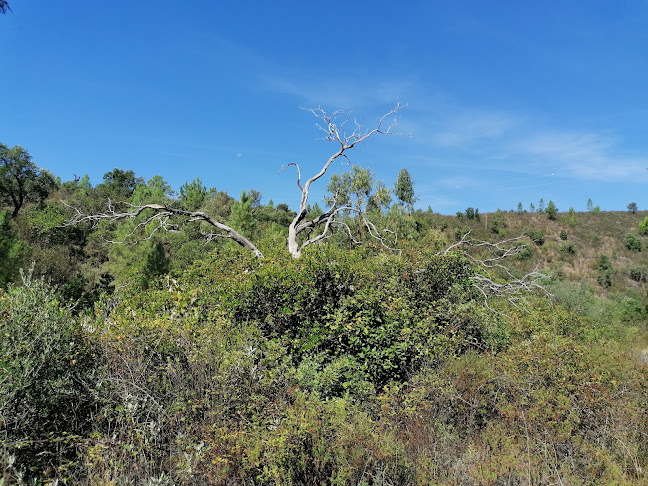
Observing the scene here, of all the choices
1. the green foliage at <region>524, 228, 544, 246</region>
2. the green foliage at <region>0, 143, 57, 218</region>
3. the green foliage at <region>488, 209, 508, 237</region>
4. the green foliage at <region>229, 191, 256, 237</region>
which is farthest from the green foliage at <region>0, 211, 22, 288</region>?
the green foliage at <region>524, 228, 544, 246</region>

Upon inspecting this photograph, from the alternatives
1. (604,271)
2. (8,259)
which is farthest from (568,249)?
(8,259)

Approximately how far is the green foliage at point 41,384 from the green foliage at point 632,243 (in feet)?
236

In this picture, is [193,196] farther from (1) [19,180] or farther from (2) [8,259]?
(2) [8,259]

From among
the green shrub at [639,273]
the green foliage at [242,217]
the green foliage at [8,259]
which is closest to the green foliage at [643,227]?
the green shrub at [639,273]

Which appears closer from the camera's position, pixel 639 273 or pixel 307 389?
pixel 307 389

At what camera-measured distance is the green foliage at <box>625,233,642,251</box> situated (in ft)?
194

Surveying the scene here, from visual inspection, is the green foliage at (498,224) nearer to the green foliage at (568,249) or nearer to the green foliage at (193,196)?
→ the green foliage at (568,249)

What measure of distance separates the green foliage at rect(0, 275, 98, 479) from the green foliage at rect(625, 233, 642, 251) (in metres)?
72.1

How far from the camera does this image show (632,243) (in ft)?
195

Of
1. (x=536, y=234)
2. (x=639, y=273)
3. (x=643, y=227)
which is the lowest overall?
(x=639, y=273)

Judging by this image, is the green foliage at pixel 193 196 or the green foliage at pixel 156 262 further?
the green foliage at pixel 193 196

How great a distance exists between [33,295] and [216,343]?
2221 millimetres

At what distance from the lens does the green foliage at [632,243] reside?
58987 mm

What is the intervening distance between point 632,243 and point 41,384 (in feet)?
239
